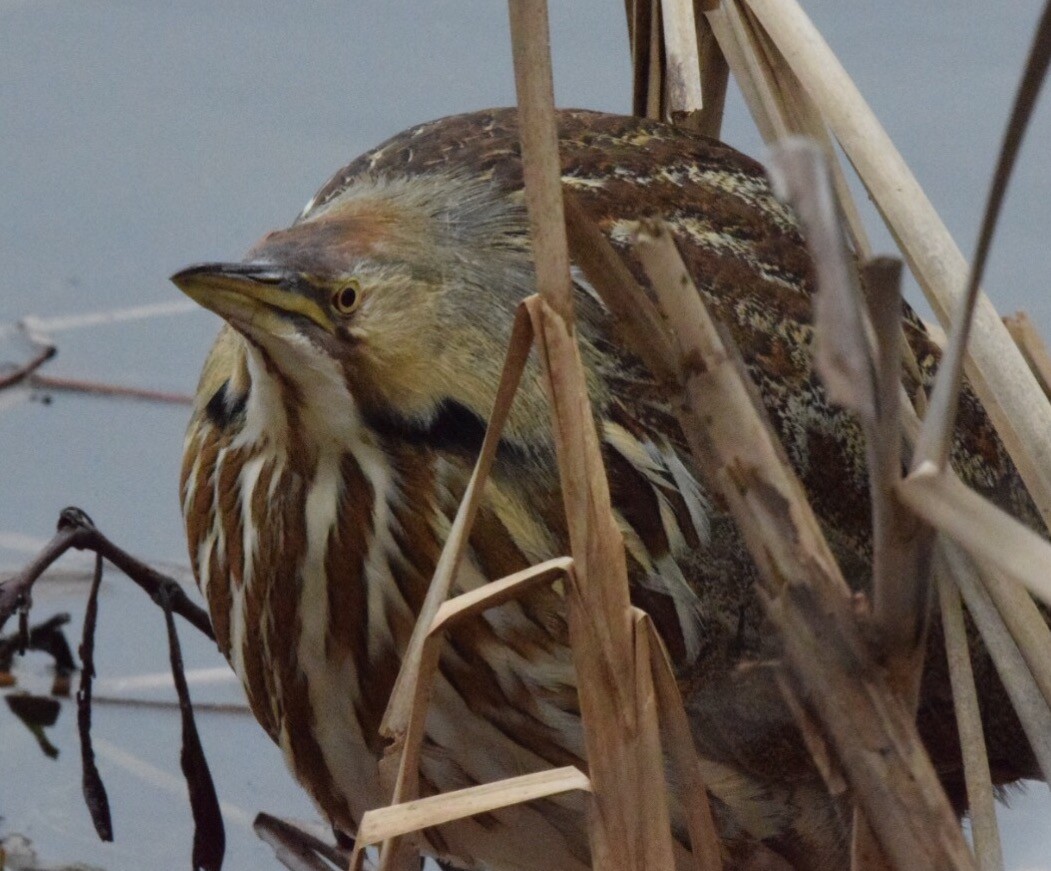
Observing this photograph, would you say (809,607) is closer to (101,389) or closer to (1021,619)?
(1021,619)

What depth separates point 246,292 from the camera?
2.85 feet

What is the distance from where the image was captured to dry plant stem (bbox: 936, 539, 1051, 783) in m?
0.93

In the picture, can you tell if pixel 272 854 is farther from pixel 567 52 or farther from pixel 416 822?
pixel 567 52

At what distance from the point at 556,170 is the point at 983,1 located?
5.65ft

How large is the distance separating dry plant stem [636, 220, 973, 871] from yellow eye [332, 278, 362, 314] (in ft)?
0.72

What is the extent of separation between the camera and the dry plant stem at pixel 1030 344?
1206 millimetres

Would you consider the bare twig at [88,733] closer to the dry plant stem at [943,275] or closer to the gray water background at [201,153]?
the gray water background at [201,153]

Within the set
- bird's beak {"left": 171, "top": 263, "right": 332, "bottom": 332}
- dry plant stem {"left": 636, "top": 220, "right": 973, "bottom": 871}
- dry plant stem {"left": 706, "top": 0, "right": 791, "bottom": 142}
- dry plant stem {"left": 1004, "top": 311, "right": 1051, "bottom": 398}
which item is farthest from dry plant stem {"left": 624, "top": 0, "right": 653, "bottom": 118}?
dry plant stem {"left": 636, "top": 220, "right": 973, "bottom": 871}

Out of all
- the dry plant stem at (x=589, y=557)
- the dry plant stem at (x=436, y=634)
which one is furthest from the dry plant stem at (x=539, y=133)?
the dry plant stem at (x=436, y=634)

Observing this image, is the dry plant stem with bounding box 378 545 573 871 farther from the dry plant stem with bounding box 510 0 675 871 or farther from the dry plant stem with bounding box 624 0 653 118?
the dry plant stem with bounding box 624 0 653 118

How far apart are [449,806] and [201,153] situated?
1493mm

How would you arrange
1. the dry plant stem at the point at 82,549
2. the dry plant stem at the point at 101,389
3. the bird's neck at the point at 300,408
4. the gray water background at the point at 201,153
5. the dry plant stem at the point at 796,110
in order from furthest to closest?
1. the dry plant stem at the point at 101,389
2. the gray water background at the point at 201,153
3. the dry plant stem at the point at 82,549
4. the dry plant stem at the point at 796,110
5. the bird's neck at the point at 300,408

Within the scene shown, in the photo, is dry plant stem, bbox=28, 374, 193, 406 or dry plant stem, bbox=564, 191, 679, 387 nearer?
dry plant stem, bbox=564, 191, 679, 387

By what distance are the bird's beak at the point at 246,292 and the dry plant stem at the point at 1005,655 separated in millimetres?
343
